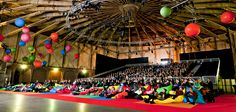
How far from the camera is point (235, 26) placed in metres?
14.1

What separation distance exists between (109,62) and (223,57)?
13.0 m

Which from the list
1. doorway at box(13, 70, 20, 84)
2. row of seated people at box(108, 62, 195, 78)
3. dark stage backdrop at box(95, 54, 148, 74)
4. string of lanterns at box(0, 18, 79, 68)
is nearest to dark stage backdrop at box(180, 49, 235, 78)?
row of seated people at box(108, 62, 195, 78)

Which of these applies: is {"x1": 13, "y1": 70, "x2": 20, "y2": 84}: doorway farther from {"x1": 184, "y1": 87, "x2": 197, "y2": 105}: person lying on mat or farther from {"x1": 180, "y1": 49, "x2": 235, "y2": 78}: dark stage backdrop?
{"x1": 180, "y1": 49, "x2": 235, "y2": 78}: dark stage backdrop

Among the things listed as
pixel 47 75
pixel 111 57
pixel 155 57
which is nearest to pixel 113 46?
pixel 111 57

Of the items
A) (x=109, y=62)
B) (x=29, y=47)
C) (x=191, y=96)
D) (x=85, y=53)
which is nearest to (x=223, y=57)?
(x=109, y=62)

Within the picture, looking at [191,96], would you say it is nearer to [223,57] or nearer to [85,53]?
[223,57]

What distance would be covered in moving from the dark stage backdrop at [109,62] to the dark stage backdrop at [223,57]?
5.59 meters

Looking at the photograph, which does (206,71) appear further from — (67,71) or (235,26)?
(67,71)

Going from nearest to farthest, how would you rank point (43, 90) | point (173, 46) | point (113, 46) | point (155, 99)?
point (155, 99) → point (43, 90) → point (173, 46) → point (113, 46)

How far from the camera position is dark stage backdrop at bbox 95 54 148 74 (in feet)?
67.7

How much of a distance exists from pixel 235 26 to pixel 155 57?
30.4 ft

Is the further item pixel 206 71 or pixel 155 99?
pixel 206 71

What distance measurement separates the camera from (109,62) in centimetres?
2169

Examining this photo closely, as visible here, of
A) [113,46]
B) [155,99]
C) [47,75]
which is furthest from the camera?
[113,46]
